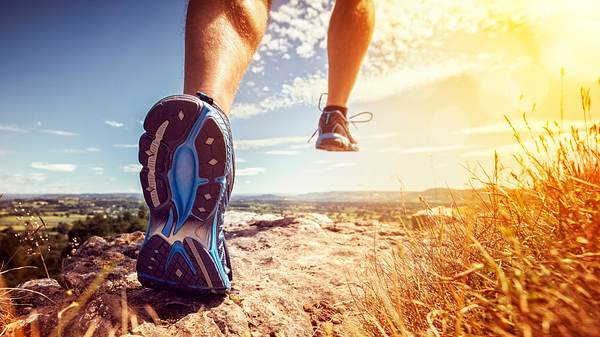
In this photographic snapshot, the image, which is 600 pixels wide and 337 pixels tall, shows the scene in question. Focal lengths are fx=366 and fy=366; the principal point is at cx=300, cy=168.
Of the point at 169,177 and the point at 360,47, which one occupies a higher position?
the point at 360,47

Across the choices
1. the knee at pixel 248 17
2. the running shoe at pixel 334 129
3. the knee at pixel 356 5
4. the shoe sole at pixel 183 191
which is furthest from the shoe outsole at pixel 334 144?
the shoe sole at pixel 183 191

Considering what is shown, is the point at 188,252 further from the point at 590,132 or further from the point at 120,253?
the point at 590,132

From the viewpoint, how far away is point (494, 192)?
110 centimetres

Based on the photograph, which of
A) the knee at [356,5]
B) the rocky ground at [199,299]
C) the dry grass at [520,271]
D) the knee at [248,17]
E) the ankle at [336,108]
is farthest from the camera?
the ankle at [336,108]

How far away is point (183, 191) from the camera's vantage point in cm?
126

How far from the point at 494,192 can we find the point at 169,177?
3.43ft

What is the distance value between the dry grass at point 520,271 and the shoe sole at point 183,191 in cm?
54

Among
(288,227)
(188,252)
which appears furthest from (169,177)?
(288,227)

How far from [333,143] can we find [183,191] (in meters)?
2.05

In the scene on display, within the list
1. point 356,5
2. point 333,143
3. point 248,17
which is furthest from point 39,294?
point 356,5

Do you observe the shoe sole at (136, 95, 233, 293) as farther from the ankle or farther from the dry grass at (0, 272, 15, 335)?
the ankle

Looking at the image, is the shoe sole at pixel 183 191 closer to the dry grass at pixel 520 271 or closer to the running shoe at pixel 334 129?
the dry grass at pixel 520 271

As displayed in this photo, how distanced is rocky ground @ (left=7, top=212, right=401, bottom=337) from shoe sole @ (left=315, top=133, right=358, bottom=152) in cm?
111

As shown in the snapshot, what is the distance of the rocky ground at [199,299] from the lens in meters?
1.10
